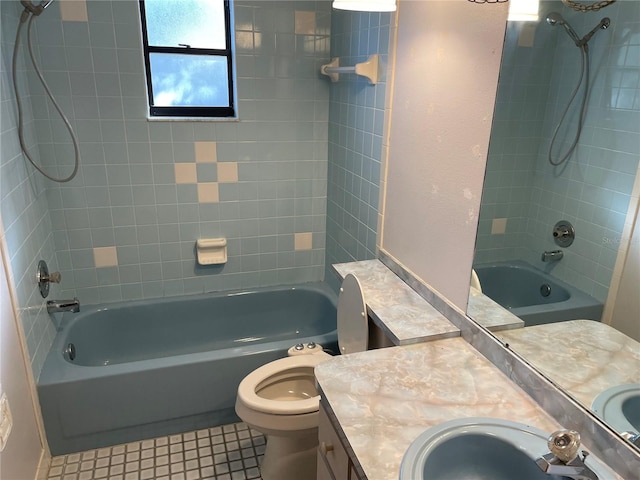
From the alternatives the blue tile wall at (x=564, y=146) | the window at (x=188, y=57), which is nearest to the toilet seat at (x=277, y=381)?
the blue tile wall at (x=564, y=146)

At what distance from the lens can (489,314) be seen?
4.75 ft

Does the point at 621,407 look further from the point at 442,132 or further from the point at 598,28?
the point at 442,132

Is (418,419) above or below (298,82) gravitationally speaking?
below

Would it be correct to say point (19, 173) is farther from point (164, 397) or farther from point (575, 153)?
point (575, 153)

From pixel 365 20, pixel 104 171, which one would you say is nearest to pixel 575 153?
pixel 365 20

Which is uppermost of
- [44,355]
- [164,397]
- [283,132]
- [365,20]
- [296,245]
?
[365,20]

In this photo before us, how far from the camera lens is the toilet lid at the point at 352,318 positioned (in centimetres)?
181

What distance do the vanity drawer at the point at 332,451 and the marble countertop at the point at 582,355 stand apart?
57 centimetres

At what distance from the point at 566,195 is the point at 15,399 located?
6.54 feet

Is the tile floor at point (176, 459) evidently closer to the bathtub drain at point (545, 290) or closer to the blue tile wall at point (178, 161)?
the blue tile wall at point (178, 161)

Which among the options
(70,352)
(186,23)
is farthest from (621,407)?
(186,23)

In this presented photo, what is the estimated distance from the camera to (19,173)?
6.80 ft

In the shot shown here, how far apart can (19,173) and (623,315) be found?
2.30m

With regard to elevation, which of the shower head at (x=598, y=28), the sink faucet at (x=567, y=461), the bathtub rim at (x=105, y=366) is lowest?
the bathtub rim at (x=105, y=366)
